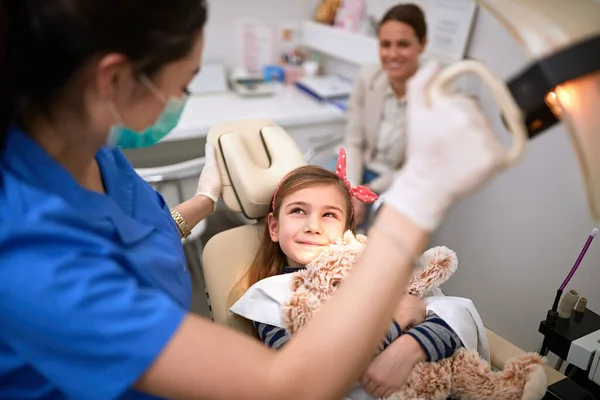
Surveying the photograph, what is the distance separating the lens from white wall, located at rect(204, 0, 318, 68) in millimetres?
2842

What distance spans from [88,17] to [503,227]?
5.51 feet

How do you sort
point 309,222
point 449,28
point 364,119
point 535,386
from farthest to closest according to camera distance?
point 364,119
point 449,28
point 309,222
point 535,386

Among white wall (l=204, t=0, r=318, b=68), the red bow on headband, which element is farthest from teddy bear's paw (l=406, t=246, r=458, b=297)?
white wall (l=204, t=0, r=318, b=68)

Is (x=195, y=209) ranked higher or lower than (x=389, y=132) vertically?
lower

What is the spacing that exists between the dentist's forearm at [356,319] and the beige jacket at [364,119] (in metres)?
1.54

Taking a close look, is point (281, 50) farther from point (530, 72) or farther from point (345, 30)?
point (530, 72)

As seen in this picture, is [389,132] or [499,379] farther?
[389,132]

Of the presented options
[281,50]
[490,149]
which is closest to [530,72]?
[490,149]

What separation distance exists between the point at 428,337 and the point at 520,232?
2.93 feet

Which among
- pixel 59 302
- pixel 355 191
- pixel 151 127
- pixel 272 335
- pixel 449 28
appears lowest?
pixel 272 335

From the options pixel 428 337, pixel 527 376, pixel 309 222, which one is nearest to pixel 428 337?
pixel 428 337

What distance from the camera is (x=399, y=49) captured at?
2.04m

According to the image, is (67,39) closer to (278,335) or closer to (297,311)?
(297,311)

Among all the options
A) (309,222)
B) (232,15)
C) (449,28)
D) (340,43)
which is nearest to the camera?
(309,222)
